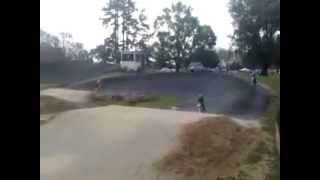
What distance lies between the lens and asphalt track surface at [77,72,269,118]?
161 cm

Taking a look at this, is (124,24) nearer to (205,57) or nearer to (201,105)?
(205,57)

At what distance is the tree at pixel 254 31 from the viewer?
130 centimetres

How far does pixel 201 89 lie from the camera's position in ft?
5.49

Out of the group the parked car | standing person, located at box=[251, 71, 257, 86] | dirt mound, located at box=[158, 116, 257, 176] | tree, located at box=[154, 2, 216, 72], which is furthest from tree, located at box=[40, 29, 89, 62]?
standing person, located at box=[251, 71, 257, 86]

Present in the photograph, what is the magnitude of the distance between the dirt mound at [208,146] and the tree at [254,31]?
0.35m

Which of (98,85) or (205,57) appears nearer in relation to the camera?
(205,57)

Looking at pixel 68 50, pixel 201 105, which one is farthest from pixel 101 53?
pixel 201 105

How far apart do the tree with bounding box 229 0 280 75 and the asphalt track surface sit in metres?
0.13

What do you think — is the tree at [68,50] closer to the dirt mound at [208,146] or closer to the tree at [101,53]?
the tree at [101,53]

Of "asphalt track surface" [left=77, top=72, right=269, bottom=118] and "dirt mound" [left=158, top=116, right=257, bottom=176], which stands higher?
"asphalt track surface" [left=77, top=72, right=269, bottom=118]

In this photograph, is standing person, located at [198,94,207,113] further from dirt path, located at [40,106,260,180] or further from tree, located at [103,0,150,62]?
tree, located at [103,0,150,62]

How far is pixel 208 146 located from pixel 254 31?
0.55 m
